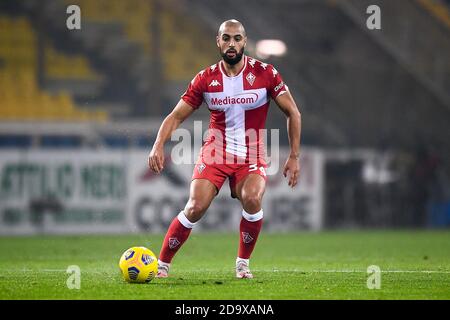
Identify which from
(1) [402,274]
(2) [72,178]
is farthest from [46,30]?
(1) [402,274]

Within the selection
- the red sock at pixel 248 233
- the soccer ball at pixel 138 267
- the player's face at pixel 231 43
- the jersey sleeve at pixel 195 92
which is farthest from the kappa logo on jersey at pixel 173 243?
the player's face at pixel 231 43

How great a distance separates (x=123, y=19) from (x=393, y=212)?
821 cm

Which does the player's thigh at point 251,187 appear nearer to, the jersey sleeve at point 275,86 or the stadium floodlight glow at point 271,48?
the jersey sleeve at point 275,86

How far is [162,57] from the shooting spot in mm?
21562

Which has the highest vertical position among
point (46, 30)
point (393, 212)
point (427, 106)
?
point (46, 30)

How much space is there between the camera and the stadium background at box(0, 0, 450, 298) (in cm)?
1756

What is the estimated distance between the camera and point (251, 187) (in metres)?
8.44

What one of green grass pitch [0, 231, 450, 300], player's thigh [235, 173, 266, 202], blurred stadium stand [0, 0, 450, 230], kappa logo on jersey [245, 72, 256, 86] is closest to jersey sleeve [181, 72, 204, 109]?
kappa logo on jersey [245, 72, 256, 86]

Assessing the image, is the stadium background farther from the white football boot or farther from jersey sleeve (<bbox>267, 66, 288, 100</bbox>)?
jersey sleeve (<bbox>267, 66, 288, 100</bbox>)

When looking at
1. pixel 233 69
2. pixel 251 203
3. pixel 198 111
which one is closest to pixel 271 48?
pixel 198 111

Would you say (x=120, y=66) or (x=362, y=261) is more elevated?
(x=120, y=66)

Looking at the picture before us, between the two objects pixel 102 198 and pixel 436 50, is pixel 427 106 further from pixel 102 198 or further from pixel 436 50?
pixel 102 198

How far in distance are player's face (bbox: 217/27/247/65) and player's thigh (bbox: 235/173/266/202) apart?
105 centimetres

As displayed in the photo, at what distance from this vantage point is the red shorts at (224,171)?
28.0ft
